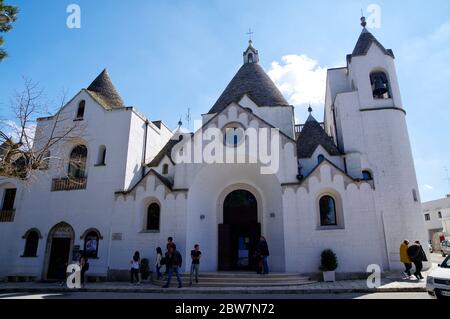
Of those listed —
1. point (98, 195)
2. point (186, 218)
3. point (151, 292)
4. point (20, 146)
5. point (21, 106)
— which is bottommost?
point (151, 292)

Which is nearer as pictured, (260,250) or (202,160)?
(260,250)

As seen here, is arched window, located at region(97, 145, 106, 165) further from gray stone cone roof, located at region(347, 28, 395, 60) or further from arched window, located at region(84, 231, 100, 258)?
gray stone cone roof, located at region(347, 28, 395, 60)

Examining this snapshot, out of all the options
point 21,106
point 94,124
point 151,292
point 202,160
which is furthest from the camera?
point 94,124

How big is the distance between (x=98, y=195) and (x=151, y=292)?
798 cm

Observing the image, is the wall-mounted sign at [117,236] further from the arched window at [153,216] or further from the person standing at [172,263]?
the person standing at [172,263]

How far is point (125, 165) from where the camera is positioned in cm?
1872

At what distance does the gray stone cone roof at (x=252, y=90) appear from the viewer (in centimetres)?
2261

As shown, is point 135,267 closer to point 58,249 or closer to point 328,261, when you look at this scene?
point 58,249

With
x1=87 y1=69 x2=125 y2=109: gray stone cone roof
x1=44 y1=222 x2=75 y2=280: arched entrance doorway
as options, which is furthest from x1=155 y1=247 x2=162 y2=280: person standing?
x1=87 y1=69 x2=125 y2=109: gray stone cone roof

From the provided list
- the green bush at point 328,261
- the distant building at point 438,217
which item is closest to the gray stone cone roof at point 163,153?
the green bush at point 328,261

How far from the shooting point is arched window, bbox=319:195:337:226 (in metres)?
15.9

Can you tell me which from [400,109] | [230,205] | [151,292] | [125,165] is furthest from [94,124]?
[400,109]

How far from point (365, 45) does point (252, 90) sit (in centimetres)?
859
